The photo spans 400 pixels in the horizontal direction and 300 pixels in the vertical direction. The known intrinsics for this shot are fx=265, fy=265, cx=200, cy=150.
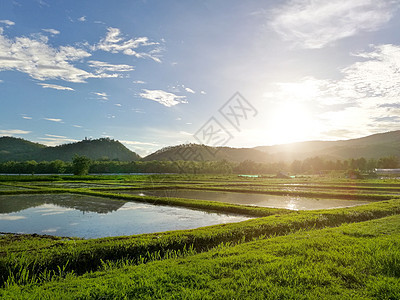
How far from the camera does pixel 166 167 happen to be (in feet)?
354

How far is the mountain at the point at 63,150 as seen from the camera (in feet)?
509

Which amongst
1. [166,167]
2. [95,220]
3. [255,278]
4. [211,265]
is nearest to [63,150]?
[166,167]

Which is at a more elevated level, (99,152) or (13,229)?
(99,152)

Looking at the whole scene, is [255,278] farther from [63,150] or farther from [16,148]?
[16,148]

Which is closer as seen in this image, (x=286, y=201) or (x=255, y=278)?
(x=255, y=278)

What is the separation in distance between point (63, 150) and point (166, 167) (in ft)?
298

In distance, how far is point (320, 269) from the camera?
21.4 feet

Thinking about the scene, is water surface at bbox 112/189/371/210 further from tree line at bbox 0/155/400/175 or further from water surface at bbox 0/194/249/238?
tree line at bbox 0/155/400/175

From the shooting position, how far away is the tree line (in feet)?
305

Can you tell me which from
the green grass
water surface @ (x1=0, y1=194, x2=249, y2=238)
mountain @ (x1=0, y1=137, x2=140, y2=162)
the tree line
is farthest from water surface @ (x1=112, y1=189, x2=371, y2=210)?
mountain @ (x1=0, y1=137, x2=140, y2=162)

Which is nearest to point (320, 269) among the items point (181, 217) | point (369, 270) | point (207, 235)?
point (369, 270)

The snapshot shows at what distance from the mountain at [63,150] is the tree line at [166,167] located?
47633mm

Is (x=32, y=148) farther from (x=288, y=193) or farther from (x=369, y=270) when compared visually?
(x=369, y=270)

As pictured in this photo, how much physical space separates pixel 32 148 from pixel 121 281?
195854 millimetres
